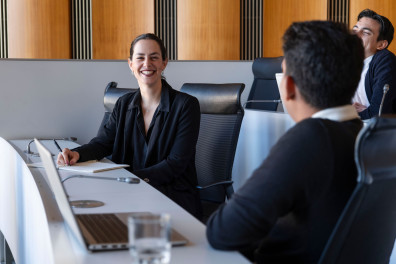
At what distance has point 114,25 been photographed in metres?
7.60

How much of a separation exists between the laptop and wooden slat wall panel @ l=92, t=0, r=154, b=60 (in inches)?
249

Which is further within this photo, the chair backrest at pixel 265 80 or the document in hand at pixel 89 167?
the chair backrest at pixel 265 80

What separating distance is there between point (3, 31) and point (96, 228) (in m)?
6.76

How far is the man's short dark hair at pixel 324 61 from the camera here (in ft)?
3.97

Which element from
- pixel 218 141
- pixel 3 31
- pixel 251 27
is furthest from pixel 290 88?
pixel 251 27

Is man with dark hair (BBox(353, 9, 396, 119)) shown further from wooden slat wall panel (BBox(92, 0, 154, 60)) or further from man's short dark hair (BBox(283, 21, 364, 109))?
wooden slat wall panel (BBox(92, 0, 154, 60))

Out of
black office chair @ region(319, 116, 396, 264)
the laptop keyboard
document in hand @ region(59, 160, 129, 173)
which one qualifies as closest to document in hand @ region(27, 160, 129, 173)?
document in hand @ region(59, 160, 129, 173)

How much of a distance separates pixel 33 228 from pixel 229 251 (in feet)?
2.77

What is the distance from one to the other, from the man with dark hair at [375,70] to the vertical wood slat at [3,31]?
202 inches

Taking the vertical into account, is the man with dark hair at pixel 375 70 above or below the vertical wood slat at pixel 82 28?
below

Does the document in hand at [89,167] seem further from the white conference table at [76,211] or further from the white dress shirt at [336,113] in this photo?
the white dress shirt at [336,113]

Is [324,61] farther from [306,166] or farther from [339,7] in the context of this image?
[339,7]

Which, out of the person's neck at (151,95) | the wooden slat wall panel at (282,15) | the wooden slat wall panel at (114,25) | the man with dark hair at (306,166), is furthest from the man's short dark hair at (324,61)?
the wooden slat wall panel at (282,15)

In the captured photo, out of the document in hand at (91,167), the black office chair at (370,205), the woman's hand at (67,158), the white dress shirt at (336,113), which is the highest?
the white dress shirt at (336,113)
